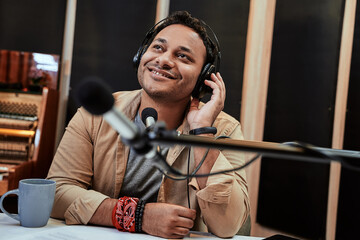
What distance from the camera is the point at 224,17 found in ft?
9.64

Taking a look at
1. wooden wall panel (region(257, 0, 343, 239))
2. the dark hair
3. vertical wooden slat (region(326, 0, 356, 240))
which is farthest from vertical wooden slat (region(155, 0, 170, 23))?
the dark hair

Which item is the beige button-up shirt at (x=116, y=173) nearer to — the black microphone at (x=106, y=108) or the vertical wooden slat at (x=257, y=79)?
the black microphone at (x=106, y=108)

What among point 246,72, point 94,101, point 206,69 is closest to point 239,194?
point 206,69

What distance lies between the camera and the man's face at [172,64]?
136 centimetres

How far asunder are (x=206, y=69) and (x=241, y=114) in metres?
1.50

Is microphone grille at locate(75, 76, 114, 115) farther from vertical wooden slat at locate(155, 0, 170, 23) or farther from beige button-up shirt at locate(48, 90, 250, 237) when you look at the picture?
vertical wooden slat at locate(155, 0, 170, 23)

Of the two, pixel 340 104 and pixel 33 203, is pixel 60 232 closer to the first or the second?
pixel 33 203

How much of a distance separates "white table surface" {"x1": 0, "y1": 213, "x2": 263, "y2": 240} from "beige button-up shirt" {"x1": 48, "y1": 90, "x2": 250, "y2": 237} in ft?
0.43

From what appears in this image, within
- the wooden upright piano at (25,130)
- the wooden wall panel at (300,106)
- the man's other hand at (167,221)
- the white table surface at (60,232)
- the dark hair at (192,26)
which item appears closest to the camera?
the white table surface at (60,232)

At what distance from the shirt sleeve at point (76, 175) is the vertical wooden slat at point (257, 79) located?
1.67m

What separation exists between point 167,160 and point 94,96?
3.03ft

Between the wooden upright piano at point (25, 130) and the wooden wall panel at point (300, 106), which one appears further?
the wooden wall panel at point (300, 106)

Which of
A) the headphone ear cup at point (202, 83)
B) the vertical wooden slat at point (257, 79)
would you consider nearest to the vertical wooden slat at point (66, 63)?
the vertical wooden slat at point (257, 79)

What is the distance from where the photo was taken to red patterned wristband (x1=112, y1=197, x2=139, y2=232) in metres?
0.99
